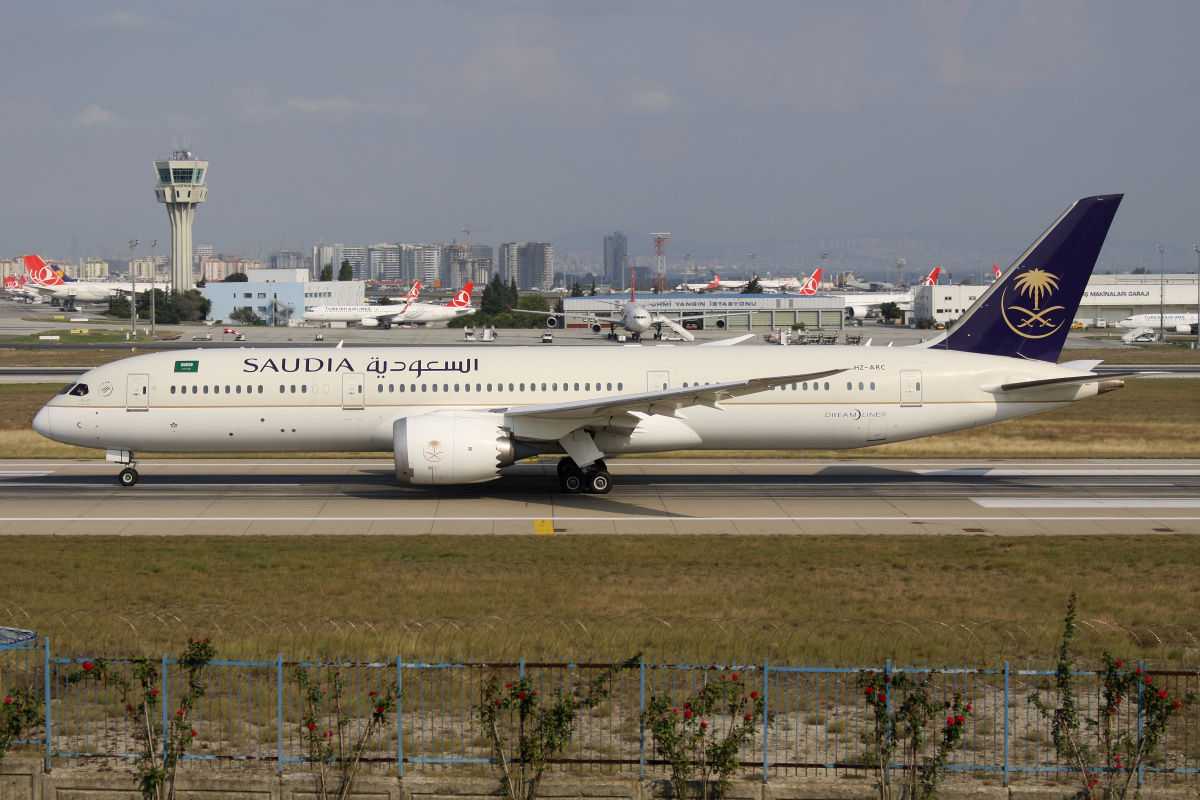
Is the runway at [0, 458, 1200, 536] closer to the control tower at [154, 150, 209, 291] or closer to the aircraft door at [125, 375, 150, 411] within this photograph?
the aircraft door at [125, 375, 150, 411]

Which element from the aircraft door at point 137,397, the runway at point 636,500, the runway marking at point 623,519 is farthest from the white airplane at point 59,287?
the runway marking at point 623,519

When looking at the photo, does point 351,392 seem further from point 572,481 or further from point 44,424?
point 44,424

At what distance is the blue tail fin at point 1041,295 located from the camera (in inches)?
1243

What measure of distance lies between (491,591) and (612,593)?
218cm

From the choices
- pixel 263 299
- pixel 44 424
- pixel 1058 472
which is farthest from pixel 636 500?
pixel 263 299

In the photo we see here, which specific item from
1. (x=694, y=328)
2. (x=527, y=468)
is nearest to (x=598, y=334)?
(x=694, y=328)

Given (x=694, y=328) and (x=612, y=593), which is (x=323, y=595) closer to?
(x=612, y=593)

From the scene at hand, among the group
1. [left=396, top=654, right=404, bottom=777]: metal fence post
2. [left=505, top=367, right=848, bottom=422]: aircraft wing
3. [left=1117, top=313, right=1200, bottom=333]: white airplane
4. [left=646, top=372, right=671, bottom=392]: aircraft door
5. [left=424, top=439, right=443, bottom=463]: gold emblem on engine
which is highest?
[left=1117, top=313, right=1200, bottom=333]: white airplane

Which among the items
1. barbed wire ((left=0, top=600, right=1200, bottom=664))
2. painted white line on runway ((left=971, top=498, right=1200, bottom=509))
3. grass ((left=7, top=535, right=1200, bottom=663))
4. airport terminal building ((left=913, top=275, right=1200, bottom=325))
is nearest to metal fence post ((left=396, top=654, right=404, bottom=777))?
barbed wire ((left=0, top=600, right=1200, bottom=664))

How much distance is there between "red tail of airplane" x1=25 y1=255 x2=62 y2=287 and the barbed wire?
19947 centimetres

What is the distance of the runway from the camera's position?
2603 centimetres

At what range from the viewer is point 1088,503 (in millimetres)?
29188

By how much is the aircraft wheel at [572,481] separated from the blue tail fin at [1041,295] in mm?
12236

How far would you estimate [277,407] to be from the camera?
3033cm
